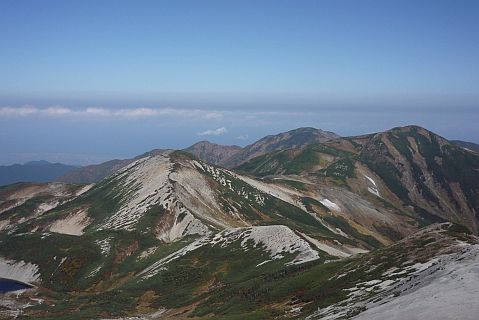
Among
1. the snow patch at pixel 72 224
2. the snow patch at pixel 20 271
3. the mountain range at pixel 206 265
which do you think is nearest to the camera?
the mountain range at pixel 206 265

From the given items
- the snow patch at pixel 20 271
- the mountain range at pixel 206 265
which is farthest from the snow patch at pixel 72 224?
the snow patch at pixel 20 271

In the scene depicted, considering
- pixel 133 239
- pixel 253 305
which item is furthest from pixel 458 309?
pixel 133 239

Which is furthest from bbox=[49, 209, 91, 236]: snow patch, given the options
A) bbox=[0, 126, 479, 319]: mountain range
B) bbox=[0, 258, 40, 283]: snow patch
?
bbox=[0, 258, 40, 283]: snow patch

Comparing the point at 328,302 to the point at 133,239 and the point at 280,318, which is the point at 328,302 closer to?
the point at 280,318

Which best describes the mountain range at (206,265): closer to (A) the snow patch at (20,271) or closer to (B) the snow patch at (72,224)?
(A) the snow patch at (20,271)

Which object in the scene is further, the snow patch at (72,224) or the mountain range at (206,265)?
the snow patch at (72,224)

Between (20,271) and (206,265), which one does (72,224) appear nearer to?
A: (20,271)

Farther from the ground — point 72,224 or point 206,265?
point 206,265

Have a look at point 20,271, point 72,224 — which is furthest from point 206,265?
point 72,224

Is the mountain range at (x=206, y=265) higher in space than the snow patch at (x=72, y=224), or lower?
higher

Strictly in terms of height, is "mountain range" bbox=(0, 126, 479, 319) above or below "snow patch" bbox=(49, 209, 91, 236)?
above

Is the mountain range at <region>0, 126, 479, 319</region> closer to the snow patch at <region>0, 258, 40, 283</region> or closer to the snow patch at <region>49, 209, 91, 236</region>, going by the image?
the snow patch at <region>0, 258, 40, 283</region>
